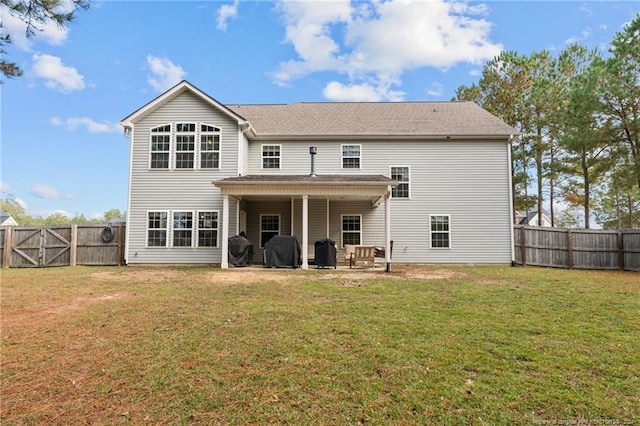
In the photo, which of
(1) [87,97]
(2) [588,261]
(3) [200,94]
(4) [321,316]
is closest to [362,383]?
(4) [321,316]

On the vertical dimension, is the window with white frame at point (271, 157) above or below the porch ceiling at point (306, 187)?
above

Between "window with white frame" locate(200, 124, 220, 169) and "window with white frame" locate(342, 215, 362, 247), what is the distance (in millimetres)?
5988

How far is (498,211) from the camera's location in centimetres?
1427

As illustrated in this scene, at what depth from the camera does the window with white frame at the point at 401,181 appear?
14.6 meters

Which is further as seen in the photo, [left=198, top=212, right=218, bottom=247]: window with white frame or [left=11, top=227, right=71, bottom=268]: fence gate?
[left=198, top=212, right=218, bottom=247]: window with white frame

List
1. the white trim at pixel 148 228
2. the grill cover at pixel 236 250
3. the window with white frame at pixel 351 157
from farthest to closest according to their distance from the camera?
1. the window with white frame at pixel 351 157
2. the white trim at pixel 148 228
3. the grill cover at pixel 236 250

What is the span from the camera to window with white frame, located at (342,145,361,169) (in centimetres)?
1484

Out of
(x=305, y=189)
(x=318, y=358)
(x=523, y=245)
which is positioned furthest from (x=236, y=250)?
(x=523, y=245)

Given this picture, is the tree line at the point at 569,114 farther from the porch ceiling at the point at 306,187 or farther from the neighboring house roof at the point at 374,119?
the porch ceiling at the point at 306,187

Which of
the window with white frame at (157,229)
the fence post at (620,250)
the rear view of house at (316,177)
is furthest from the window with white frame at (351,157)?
the fence post at (620,250)

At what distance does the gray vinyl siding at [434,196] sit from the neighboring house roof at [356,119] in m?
0.49

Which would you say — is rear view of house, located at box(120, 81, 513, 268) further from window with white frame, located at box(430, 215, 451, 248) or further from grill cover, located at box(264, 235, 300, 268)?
grill cover, located at box(264, 235, 300, 268)

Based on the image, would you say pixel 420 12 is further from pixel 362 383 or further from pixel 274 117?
pixel 362 383

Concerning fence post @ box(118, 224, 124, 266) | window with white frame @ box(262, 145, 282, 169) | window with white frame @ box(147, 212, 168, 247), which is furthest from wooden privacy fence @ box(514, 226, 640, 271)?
fence post @ box(118, 224, 124, 266)
